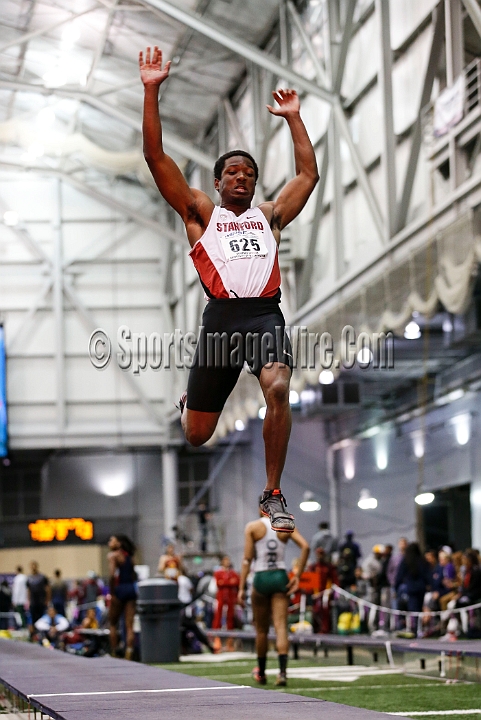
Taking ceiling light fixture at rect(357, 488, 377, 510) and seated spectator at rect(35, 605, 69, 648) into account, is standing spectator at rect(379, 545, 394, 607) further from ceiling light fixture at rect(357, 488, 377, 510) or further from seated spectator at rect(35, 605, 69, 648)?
ceiling light fixture at rect(357, 488, 377, 510)

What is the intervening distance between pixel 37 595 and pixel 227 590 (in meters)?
4.00

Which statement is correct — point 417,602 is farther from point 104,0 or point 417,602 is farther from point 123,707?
point 104,0

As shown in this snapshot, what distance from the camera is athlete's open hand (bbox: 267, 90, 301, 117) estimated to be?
17.3 ft

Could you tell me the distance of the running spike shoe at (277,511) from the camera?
14.7 ft

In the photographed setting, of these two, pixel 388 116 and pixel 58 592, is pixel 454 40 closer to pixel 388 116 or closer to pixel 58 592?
pixel 388 116

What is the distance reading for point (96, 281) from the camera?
3225 centimetres

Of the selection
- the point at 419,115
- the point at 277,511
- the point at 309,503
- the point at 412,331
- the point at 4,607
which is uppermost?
the point at 419,115

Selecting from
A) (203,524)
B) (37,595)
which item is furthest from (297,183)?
(203,524)

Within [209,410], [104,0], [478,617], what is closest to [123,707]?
[209,410]

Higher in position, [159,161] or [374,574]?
[159,161]

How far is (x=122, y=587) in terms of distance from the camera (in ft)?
43.4

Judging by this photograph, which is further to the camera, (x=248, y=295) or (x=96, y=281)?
(x=96, y=281)

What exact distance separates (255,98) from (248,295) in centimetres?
1896

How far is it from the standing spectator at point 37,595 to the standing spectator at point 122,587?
7.18m
